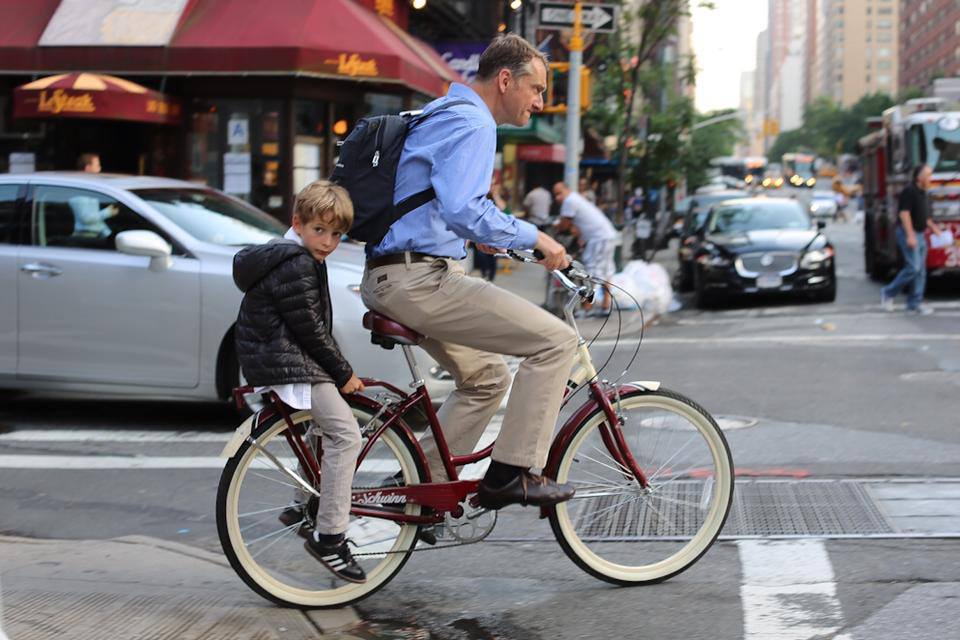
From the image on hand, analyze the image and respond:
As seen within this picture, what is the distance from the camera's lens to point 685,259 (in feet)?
69.8

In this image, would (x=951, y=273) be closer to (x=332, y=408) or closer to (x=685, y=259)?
(x=685, y=259)

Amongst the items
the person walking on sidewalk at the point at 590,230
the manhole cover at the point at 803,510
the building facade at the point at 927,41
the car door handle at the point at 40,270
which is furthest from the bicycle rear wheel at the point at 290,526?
the building facade at the point at 927,41

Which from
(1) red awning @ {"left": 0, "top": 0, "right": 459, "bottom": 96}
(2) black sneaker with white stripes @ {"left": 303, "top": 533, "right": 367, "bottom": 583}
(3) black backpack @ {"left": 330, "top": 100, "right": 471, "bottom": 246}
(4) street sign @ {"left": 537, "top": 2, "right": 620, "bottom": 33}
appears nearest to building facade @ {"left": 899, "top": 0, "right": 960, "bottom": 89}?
(4) street sign @ {"left": 537, "top": 2, "right": 620, "bottom": 33}

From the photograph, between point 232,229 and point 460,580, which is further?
point 232,229

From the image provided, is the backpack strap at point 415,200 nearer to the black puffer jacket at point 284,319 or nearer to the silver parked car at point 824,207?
the black puffer jacket at point 284,319

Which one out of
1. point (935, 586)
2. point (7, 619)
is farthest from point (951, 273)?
point (7, 619)

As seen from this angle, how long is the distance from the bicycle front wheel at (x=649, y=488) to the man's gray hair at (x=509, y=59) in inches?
49.7

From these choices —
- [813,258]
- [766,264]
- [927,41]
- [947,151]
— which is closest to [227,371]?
[766,264]

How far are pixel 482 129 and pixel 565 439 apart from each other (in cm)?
117

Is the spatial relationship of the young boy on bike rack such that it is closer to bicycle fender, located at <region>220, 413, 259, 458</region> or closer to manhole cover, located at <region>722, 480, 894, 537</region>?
bicycle fender, located at <region>220, 413, 259, 458</region>

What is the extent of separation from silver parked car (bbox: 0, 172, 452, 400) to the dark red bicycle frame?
3132 millimetres

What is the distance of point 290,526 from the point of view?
4.43 meters

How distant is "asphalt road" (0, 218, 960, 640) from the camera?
4.27 meters

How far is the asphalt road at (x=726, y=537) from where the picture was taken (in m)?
4.27
